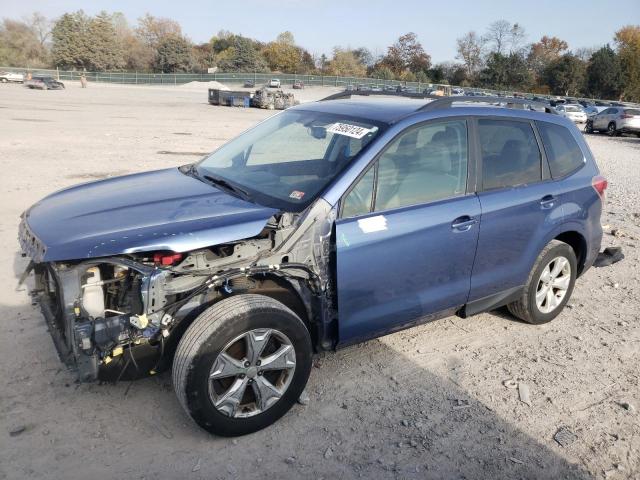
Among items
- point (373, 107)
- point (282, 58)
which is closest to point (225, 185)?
point (373, 107)

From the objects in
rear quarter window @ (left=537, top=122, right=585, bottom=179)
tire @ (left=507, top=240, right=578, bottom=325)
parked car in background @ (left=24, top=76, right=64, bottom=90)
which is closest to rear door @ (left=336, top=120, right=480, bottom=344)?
tire @ (left=507, top=240, right=578, bottom=325)

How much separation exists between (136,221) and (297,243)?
0.94m

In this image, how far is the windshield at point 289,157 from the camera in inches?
136

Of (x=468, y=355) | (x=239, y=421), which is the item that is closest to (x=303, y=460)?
(x=239, y=421)

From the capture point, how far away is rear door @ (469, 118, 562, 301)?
3.95 meters

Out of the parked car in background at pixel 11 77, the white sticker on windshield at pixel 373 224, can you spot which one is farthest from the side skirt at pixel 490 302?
the parked car in background at pixel 11 77

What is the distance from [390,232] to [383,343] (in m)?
1.23

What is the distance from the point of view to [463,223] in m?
3.73

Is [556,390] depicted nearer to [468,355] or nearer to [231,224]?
[468,355]

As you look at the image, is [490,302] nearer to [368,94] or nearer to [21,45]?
[368,94]

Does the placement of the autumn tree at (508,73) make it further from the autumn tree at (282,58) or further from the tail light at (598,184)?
the tail light at (598,184)

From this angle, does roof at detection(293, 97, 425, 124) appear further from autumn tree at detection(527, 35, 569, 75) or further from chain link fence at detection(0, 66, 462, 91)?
autumn tree at detection(527, 35, 569, 75)

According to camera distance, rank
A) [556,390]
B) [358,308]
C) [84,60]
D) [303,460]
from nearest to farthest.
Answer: [303,460] < [358,308] < [556,390] < [84,60]

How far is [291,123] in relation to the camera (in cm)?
432
